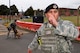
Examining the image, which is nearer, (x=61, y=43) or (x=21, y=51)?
(x=61, y=43)

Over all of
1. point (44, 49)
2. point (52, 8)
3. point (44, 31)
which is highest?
point (52, 8)

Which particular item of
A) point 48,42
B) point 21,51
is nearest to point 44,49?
point 48,42

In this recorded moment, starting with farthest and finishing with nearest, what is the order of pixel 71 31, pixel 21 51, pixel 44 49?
pixel 21 51 < pixel 44 49 < pixel 71 31

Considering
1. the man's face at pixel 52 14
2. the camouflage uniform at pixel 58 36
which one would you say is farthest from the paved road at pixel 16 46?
the man's face at pixel 52 14

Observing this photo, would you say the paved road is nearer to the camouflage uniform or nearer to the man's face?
the camouflage uniform

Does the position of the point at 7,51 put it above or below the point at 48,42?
below

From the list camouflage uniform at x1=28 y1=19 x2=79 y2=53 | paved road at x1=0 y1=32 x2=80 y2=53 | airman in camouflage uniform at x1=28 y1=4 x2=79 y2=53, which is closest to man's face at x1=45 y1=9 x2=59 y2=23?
airman in camouflage uniform at x1=28 y1=4 x2=79 y2=53

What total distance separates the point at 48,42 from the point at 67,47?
0.29m

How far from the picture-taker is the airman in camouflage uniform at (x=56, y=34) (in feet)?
12.7

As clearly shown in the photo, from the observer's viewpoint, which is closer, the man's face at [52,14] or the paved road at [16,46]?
the man's face at [52,14]

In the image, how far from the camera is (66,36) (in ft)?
12.7

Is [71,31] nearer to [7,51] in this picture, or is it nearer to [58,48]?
[58,48]

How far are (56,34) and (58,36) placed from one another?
0.15ft

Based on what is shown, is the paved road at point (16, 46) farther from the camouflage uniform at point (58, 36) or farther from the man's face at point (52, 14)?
the man's face at point (52, 14)
